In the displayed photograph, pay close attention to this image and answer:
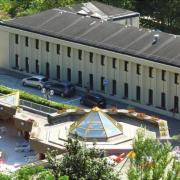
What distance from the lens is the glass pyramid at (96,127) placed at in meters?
61.8

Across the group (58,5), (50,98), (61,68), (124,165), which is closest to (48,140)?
(124,165)

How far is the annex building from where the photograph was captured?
74562 millimetres

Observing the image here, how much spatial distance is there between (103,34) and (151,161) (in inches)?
1450

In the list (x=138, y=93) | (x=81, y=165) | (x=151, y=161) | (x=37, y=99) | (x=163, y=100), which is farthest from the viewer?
(x=138, y=93)

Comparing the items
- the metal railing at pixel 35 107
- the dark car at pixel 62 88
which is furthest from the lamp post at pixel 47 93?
the metal railing at pixel 35 107

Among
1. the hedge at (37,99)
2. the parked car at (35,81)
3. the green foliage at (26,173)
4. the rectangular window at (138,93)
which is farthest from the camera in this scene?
the parked car at (35,81)

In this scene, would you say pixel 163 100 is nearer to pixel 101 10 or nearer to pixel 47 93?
pixel 47 93

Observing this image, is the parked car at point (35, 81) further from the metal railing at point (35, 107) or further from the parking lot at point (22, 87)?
the metal railing at point (35, 107)

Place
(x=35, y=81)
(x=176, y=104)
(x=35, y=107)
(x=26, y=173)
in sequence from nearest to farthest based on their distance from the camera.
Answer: (x=26, y=173) < (x=35, y=107) < (x=176, y=104) < (x=35, y=81)

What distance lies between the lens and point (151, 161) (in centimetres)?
4503

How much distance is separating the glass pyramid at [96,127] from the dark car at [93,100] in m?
12.6

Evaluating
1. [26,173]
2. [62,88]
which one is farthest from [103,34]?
[26,173]

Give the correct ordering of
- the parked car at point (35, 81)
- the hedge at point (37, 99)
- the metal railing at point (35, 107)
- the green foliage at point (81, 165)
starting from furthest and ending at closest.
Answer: the parked car at point (35, 81), the hedge at point (37, 99), the metal railing at point (35, 107), the green foliage at point (81, 165)

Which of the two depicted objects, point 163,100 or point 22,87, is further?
point 22,87
